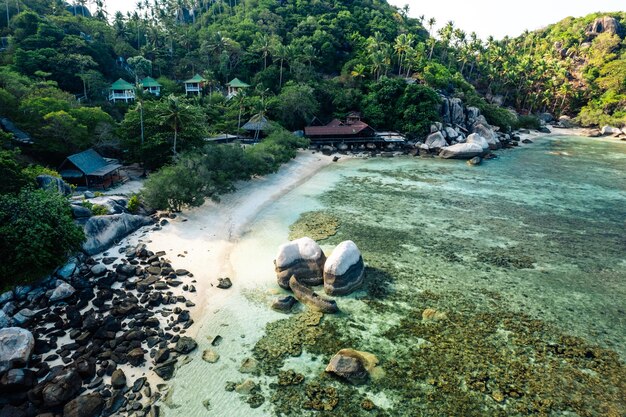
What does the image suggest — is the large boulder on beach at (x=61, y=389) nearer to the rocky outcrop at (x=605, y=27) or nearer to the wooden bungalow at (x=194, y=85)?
the wooden bungalow at (x=194, y=85)

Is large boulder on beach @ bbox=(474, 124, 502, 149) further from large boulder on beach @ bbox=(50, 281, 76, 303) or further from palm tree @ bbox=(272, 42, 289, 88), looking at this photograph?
large boulder on beach @ bbox=(50, 281, 76, 303)

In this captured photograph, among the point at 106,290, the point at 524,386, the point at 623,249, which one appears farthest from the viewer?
the point at 623,249

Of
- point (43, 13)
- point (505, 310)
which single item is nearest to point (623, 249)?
point (505, 310)

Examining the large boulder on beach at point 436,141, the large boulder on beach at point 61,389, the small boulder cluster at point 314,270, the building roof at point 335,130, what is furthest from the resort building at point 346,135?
the large boulder on beach at point 61,389

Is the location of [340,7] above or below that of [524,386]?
above

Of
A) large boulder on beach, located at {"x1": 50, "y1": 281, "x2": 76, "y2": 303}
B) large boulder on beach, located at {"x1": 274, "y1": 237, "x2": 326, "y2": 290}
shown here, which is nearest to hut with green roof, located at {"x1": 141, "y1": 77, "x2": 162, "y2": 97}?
large boulder on beach, located at {"x1": 50, "y1": 281, "x2": 76, "y2": 303}

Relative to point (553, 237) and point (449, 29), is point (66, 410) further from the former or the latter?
point (449, 29)

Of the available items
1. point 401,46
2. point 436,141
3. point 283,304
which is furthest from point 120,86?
point 401,46
